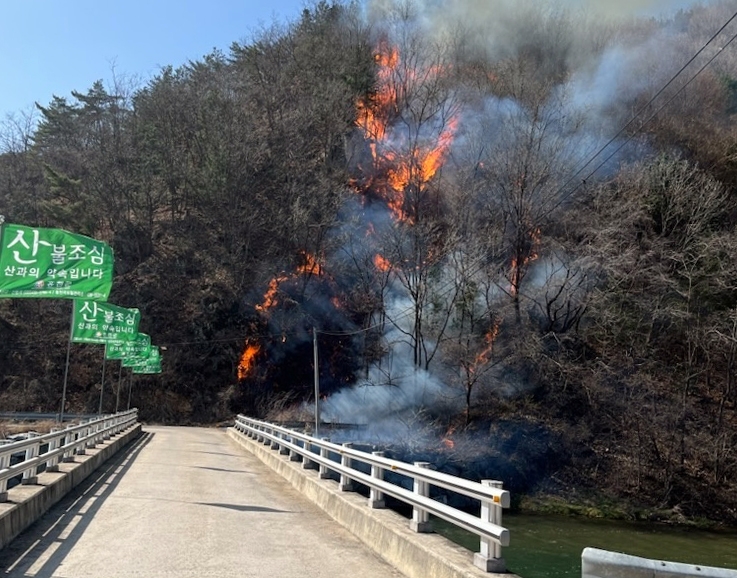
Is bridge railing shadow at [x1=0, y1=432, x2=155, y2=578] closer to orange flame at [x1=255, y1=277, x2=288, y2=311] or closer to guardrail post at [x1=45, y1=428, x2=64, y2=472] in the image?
guardrail post at [x1=45, y1=428, x2=64, y2=472]

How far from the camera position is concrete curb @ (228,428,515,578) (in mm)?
5406

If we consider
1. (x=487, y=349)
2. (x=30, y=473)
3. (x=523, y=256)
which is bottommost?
(x=30, y=473)

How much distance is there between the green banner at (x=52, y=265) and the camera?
Result: 11.7 metres

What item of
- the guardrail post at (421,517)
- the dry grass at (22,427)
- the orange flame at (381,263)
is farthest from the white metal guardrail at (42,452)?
the orange flame at (381,263)

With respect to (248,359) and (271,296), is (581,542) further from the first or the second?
(271,296)

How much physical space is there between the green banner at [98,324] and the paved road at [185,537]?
12.1 meters

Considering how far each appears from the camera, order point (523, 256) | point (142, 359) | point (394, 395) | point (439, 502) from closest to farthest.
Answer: point (439, 502) → point (142, 359) → point (523, 256) → point (394, 395)

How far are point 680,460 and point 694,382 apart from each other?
19.0 feet

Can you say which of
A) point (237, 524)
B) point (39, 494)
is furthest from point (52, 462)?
point (237, 524)

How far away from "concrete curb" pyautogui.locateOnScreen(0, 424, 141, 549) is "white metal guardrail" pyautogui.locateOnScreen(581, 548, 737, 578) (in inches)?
236

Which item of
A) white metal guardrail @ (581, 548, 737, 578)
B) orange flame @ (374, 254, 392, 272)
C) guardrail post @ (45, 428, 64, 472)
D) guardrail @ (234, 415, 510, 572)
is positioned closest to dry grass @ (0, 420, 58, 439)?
guardrail post @ (45, 428, 64, 472)

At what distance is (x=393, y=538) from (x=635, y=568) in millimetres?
4008

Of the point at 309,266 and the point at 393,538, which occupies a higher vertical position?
the point at 309,266

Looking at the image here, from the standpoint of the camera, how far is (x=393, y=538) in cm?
676
